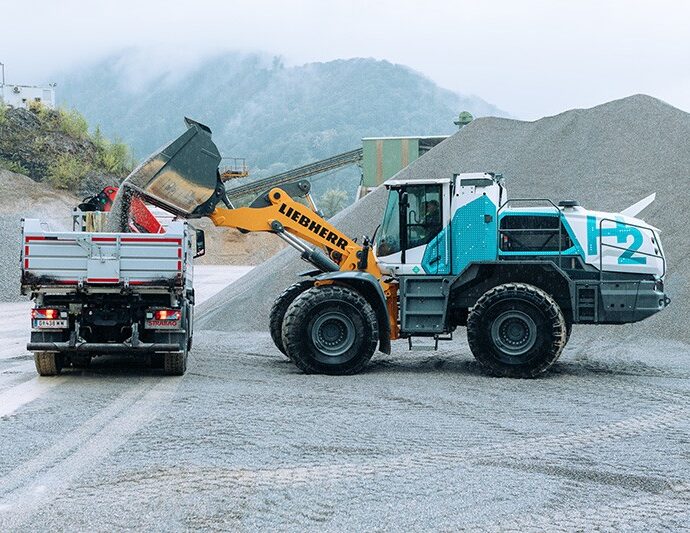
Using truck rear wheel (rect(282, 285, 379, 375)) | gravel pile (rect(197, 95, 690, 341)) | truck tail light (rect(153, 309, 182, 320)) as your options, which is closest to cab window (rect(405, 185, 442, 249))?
truck rear wheel (rect(282, 285, 379, 375))

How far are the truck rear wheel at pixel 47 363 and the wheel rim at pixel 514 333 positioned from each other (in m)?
5.64

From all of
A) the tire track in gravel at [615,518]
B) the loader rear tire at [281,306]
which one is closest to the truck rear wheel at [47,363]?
the loader rear tire at [281,306]

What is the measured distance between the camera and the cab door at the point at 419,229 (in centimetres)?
1320

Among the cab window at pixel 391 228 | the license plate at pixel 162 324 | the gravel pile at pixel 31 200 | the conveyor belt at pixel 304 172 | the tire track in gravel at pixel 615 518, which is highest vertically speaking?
the conveyor belt at pixel 304 172

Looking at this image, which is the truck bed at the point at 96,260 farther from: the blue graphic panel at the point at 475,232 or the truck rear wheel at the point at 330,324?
the blue graphic panel at the point at 475,232

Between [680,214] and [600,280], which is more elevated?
[680,214]

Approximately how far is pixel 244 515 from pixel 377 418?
358cm

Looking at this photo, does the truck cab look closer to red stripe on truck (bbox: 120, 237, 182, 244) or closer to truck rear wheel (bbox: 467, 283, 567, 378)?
red stripe on truck (bbox: 120, 237, 182, 244)

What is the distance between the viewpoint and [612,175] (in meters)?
22.8

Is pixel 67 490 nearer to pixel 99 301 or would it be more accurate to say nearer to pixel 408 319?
pixel 99 301

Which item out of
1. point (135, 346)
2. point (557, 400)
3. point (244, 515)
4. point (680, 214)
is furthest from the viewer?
point (680, 214)

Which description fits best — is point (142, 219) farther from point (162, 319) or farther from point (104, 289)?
point (162, 319)

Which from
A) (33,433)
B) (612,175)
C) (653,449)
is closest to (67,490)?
(33,433)

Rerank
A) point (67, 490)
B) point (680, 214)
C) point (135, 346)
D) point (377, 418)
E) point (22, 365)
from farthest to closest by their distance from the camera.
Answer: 1. point (680, 214)
2. point (22, 365)
3. point (135, 346)
4. point (377, 418)
5. point (67, 490)
